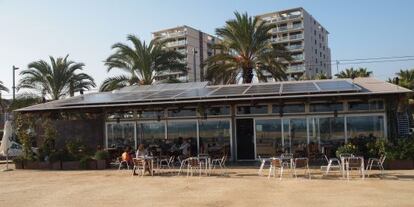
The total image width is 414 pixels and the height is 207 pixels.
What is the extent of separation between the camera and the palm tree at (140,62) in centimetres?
3042

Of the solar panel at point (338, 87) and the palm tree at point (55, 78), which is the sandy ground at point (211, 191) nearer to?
the solar panel at point (338, 87)

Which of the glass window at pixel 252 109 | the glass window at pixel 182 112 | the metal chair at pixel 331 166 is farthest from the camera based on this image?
the glass window at pixel 182 112

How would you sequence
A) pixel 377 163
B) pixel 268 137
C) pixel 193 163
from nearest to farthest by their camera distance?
pixel 193 163 → pixel 377 163 → pixel 268 137

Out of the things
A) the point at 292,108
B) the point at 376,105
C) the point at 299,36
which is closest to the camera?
the point at 376,105

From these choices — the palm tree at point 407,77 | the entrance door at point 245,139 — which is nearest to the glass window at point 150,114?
the entrance door at point 245,139

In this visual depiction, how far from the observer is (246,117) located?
20156 mm

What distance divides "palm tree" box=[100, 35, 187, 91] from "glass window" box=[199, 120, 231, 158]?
34.9ft

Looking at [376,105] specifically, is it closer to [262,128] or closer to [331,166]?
[262,128]

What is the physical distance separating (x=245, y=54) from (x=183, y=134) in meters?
8.75

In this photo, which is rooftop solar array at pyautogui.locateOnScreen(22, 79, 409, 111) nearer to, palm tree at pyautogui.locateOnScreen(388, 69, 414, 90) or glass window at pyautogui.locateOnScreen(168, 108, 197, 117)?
glass window at pyautogui.locateOnScreen(168, 108, 197, 117)

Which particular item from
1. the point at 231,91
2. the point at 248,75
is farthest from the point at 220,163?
the point at 248,75

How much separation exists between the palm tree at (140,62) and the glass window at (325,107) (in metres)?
13.1

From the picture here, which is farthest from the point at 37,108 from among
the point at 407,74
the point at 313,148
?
the point at 407,74

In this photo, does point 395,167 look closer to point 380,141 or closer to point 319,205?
point 380,141
